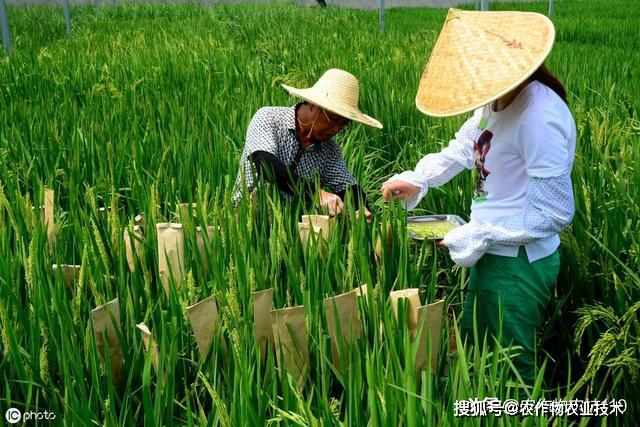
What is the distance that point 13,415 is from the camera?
0.92 metres

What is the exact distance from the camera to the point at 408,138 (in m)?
2.66

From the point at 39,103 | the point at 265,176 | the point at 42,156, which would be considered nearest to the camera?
the point at 265,176

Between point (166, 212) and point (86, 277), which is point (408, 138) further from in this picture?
point (86, 277)

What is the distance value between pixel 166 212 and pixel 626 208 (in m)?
1.08

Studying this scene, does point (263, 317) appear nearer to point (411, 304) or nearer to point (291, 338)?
point (291, 338)

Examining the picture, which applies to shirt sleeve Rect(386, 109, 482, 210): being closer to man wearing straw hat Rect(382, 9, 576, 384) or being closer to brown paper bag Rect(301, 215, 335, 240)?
man wearing straw hat Rect(382, 9, 576, 384)

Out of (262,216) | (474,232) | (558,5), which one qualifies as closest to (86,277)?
(262,216)

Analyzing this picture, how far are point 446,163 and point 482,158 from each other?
0.60 feet

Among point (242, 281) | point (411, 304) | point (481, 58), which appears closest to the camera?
point (411, 304)

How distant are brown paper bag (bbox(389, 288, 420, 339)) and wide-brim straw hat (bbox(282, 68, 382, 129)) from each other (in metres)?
0.70

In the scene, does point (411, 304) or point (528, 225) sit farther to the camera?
point (528, 225)

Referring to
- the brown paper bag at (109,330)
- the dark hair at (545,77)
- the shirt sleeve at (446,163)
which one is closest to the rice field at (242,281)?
the brown paper bag at (109,330)

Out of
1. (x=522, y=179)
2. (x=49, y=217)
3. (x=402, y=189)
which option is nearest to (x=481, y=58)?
(x=522, y=179)

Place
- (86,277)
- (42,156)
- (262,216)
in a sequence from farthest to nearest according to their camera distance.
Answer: (42,156) → (262,216) → (86,277)
